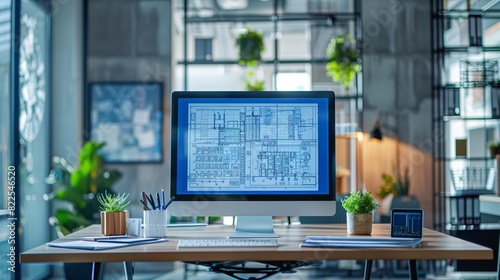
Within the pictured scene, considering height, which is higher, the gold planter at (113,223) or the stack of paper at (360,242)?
the gold planter at (113,223)

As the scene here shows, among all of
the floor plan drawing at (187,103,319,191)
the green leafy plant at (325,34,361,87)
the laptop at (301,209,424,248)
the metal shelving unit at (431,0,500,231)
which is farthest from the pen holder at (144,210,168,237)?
the green leafy plant at (325,34,361,87)

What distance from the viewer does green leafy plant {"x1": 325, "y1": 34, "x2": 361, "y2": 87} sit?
721 centimetres

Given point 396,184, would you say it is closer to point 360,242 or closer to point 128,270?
point 128,270

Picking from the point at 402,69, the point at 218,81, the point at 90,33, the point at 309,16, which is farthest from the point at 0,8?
the point at 402,69

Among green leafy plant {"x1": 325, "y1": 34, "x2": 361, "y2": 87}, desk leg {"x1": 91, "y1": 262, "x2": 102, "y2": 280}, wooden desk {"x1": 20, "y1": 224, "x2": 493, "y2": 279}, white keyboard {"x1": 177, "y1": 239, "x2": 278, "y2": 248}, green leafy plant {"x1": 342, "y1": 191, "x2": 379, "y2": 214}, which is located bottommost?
desk leg {"x1": 91, "y1": 262, "x2": 102, "y2": 280}

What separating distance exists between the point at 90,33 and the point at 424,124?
3350mm

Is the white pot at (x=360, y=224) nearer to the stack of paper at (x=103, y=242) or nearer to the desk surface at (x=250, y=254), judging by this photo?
the desk surface at (x=250, y=254)

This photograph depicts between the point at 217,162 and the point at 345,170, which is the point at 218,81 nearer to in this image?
the point at 345,170

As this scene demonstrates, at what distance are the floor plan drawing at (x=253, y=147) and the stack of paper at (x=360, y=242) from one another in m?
0.33

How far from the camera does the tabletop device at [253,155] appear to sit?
8.65ft

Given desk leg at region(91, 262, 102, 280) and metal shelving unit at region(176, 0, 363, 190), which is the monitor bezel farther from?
metal shelving unit at region(176, 0, 363, 190)

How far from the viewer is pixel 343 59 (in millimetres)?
7211

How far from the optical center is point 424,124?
715cm

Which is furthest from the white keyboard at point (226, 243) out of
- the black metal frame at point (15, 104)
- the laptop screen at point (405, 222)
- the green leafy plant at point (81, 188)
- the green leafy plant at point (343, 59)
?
the green leafy plant at point (343, 59)
